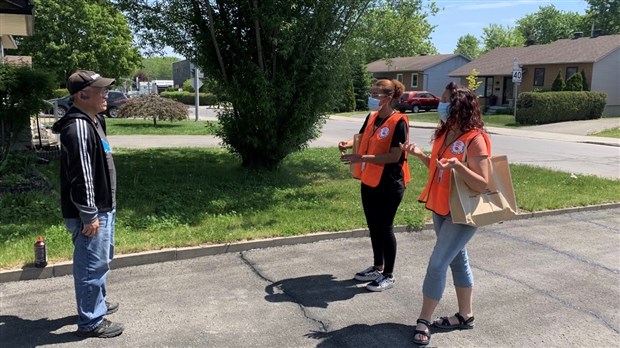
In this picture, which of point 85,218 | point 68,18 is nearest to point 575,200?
point 85,218

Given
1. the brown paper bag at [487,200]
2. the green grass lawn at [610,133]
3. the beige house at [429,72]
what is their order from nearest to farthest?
the brown paper bag at [487,200] → the green grass lawn at [610,133] → the beige house at [429,72]

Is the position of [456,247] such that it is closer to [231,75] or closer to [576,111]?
[231,75]

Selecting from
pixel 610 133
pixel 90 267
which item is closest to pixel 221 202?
pixel 90 267

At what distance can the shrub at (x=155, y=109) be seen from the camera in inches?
828

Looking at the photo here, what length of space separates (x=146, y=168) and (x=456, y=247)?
830 cm

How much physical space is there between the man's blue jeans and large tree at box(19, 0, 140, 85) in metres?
36.5

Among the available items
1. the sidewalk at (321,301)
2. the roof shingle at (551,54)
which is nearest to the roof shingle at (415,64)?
the roof shingle at (551,54)

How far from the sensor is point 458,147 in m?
3.53

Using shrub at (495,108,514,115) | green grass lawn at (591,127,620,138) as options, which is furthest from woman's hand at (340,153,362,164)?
shrub at (495,108,514,115)

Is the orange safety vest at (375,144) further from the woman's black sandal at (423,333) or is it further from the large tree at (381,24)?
the large tree at (381,24)

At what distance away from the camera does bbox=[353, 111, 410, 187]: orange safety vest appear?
4.36 metres

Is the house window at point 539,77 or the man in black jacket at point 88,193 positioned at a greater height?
the house window at point 539,77

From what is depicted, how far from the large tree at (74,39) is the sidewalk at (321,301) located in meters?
35.6

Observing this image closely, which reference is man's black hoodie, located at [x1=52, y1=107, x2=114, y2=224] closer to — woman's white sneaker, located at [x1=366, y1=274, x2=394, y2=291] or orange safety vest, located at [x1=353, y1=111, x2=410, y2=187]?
orange safety vest, located at [x1=353, y1=111, x2=410, y2=187]
